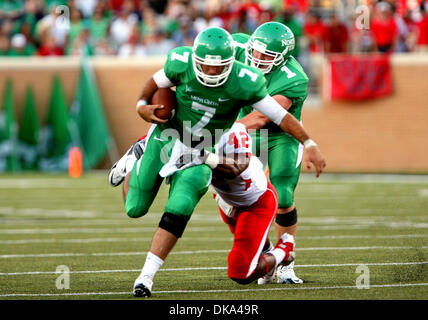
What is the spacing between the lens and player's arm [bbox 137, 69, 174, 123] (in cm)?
595

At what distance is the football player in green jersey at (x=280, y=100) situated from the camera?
6.95 m

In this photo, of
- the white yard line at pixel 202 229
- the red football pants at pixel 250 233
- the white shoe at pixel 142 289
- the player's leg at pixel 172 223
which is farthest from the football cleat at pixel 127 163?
the white yard line at pixel 202 229

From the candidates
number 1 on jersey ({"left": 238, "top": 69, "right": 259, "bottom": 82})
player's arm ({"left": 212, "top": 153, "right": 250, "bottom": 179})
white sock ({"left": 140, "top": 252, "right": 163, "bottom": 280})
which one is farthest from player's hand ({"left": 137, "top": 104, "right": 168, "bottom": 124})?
white sock ({"left": 140, "top": 252, "right": 163, "bottom": 280})

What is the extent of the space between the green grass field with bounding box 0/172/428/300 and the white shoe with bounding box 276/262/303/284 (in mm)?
85

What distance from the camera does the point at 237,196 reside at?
20.5 feet

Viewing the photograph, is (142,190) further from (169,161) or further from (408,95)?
(408,95)

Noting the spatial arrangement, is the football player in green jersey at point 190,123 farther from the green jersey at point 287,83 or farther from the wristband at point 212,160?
the green jersey at point 287,83

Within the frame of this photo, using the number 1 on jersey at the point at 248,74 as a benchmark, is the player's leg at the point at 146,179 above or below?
below

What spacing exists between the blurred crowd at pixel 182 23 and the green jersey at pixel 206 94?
37.3 ft

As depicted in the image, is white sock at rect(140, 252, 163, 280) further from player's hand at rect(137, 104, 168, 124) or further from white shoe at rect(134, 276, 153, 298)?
player's hand at rect(137, 104, 168, 124)

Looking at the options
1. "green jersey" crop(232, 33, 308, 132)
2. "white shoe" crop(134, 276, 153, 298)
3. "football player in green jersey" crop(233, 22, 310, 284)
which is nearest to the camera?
"white shoe" crop(134, 276, 153, 298)

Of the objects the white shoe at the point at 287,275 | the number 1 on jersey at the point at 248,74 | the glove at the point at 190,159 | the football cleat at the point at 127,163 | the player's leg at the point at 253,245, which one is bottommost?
the white shoe at the point at 287,275

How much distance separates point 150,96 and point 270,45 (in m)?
1.34
